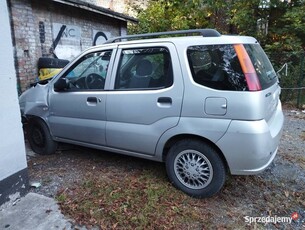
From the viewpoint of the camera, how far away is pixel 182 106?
298 centimetres

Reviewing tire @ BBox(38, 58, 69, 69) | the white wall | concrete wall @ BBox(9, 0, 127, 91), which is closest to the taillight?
the white wall

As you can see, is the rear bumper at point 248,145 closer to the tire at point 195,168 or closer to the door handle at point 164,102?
the tire at point 195,168

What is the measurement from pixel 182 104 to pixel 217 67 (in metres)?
0.53

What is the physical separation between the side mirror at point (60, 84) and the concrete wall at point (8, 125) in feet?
3.09

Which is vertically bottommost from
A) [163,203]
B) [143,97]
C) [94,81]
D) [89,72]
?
[163,203]

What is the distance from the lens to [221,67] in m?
2.81

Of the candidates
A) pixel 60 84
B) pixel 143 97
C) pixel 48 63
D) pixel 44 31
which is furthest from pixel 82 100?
pixel 44 31

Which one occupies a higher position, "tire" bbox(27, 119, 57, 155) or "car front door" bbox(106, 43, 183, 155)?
"car front door" bbox(106, 43, 183, 155)

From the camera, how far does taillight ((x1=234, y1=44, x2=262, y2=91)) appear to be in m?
2.67

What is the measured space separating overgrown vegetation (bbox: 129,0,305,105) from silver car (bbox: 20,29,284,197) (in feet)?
19.8

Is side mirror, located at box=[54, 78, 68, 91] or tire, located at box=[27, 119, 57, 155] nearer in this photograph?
side mirror, located at box=[54, 78, 68, 91]

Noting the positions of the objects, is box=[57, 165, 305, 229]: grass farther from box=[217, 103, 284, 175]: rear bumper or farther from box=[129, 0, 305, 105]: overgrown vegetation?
box=[129, 0, 305, 105]: overgrown vegetation

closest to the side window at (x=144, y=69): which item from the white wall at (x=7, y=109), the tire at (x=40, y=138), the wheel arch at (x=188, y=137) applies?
the wheel arch at (x=188, y=137)

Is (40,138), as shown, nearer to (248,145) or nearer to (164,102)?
(164,102)
